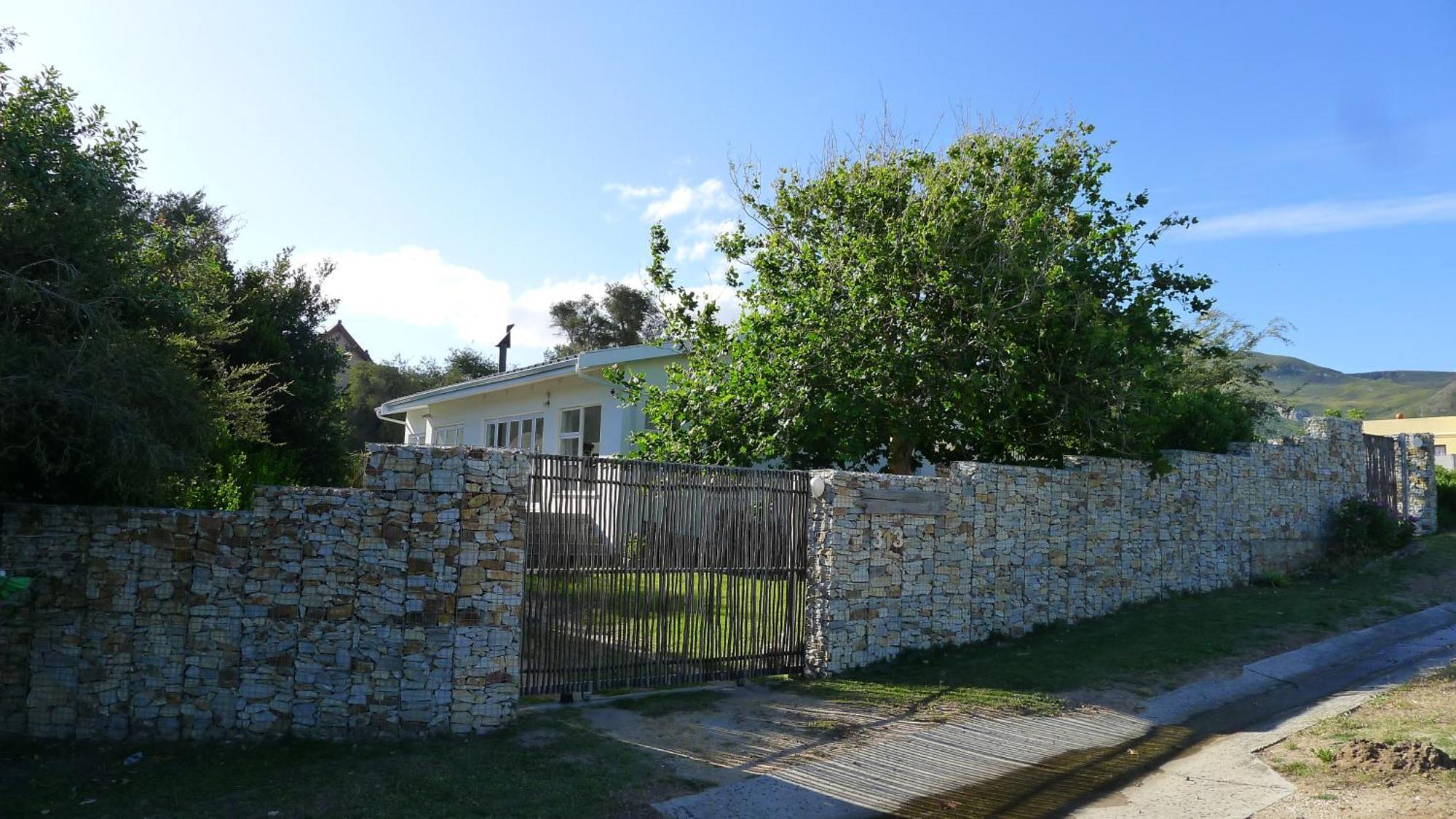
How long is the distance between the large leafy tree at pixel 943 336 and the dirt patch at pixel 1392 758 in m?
5.72

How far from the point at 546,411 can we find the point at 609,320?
23006mm

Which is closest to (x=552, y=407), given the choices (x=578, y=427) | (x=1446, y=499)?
(x=578, y=427)

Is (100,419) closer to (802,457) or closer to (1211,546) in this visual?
(802,457)

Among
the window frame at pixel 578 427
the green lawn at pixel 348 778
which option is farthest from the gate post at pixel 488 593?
the window frame at pixel 578 427

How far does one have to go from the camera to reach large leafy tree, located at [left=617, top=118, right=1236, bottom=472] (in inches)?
493

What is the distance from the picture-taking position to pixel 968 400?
12227 mm

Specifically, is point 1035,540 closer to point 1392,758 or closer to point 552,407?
point 1392,758

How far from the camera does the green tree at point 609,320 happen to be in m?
42.4

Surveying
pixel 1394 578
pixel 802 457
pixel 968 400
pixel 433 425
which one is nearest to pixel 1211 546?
pixel 1394 578

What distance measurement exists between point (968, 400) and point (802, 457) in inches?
87.9

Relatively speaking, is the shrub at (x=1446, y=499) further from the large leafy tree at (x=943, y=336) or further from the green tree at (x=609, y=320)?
the green tree at (x=609, y=320)

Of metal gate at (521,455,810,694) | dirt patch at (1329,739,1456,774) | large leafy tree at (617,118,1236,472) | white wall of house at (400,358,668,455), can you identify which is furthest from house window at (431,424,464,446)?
dirt patch at (1329,739,1456,774)

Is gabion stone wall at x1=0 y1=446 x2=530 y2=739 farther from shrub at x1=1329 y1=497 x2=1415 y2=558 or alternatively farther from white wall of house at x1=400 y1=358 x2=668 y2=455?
shrub at x1=1329 y1=497 x2=1415 y2=558

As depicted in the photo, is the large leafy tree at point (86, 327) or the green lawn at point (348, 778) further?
the large leafy tree at point (86, 327)
